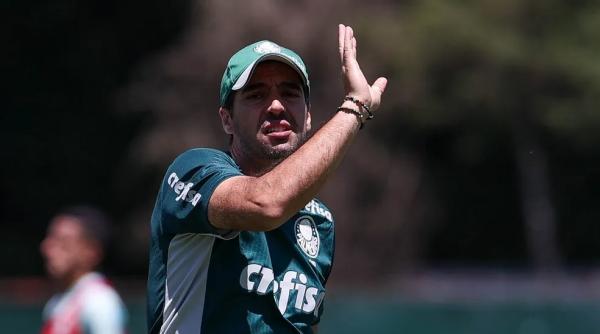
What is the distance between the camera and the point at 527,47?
105 ft

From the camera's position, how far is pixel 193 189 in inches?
158

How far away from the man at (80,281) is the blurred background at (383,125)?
2162 centimetres

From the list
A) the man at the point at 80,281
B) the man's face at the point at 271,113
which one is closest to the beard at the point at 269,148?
the man's face at the point at 271,113

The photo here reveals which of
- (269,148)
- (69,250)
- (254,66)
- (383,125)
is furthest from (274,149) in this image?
(383,125)

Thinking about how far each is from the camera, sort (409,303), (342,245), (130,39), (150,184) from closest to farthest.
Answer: (409,303) < (342,245) < (150,184) < (130,39)

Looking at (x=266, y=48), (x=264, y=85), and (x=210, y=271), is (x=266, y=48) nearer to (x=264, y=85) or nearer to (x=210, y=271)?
(x=264, y=85)

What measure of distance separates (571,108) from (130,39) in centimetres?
1116

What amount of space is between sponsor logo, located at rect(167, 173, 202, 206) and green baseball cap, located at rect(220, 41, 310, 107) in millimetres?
347

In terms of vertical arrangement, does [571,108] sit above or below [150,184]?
above

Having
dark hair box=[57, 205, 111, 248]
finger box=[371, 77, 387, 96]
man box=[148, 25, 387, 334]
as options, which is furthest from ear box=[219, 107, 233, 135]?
dark hair box=[57, 205, 111, 248]

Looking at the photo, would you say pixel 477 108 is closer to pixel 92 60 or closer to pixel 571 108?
pixel 571 108

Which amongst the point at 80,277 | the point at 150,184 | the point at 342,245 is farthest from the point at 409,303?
the point at 150,184

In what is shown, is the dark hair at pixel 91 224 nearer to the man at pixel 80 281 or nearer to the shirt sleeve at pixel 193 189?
the man at pixel 80 281

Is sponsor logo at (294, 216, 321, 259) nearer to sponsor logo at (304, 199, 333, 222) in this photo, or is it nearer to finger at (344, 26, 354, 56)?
sponsor logo at (304, 199, 333, 222)
